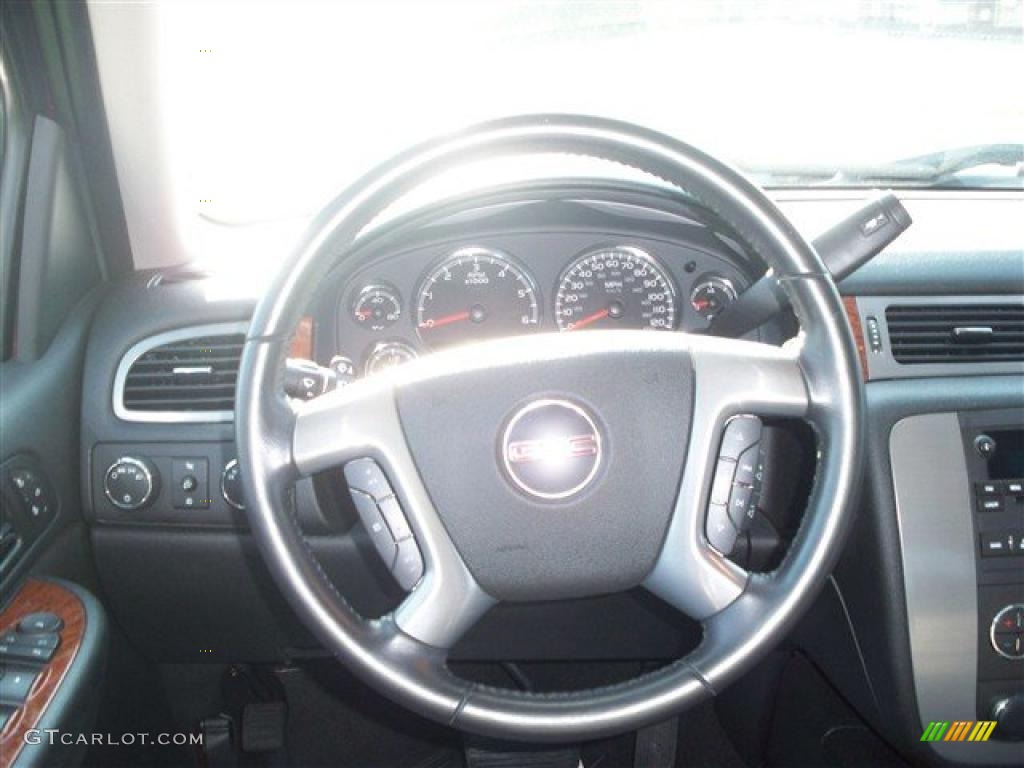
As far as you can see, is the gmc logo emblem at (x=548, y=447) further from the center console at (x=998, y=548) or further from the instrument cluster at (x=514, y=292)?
the center console at (x=998, y=548)

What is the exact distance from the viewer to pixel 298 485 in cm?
191

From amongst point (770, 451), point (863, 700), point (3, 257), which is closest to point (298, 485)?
point (3, 257)

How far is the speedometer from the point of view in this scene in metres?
1.99

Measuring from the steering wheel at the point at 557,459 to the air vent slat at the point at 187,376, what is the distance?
2.32ft

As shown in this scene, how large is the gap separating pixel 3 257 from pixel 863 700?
176 centimetres

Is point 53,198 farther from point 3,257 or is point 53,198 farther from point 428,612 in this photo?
point 428,612

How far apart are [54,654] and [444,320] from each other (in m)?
0.88

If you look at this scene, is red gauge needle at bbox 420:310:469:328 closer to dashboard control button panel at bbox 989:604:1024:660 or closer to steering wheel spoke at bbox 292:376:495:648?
steering wheel spoke at bbox 292:376:495:648

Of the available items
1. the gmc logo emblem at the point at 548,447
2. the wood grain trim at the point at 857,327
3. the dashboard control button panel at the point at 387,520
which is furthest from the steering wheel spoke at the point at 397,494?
the wood grain trim at the point at 857,327

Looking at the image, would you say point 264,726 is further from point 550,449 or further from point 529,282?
point 550,449

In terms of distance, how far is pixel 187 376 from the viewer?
1.97 m

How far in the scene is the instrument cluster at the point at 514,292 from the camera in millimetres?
1978

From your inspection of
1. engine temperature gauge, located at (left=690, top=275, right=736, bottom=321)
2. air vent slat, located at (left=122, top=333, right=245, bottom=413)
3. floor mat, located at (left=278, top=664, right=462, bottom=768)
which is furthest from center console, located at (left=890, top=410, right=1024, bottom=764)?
air vent slat, located at (left=122, top=333, right=245, bottom=413)

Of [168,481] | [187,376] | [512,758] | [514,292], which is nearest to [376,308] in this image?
[514,292]
